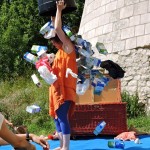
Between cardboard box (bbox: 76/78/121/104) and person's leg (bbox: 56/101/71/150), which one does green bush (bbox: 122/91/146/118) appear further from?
person's leg (bbox: 56/101/71/150)

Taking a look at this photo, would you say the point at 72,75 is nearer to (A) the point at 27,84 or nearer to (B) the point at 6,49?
(A) the point at 27,84

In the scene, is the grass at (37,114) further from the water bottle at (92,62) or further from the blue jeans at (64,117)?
the blue jeans at (64,117)

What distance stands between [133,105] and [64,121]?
4084mm

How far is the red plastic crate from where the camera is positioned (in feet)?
20.7

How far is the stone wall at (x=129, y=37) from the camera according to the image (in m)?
8.79

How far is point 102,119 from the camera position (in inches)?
251

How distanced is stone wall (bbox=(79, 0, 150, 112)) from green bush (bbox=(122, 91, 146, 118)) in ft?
0.42

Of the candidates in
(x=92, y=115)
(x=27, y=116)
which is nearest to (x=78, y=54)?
(x=92, y=115)

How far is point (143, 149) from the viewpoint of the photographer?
4.96 metres

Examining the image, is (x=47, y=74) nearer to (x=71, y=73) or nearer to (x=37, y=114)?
(x=71, y=73)

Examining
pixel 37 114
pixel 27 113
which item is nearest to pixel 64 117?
pixel 37 114

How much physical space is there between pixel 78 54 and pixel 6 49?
12.3 m

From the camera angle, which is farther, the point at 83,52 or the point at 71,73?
the point at 83,52

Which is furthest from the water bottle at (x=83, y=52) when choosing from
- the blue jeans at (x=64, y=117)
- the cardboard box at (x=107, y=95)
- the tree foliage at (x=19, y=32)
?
the tree foliage at (x=19, y=32)
